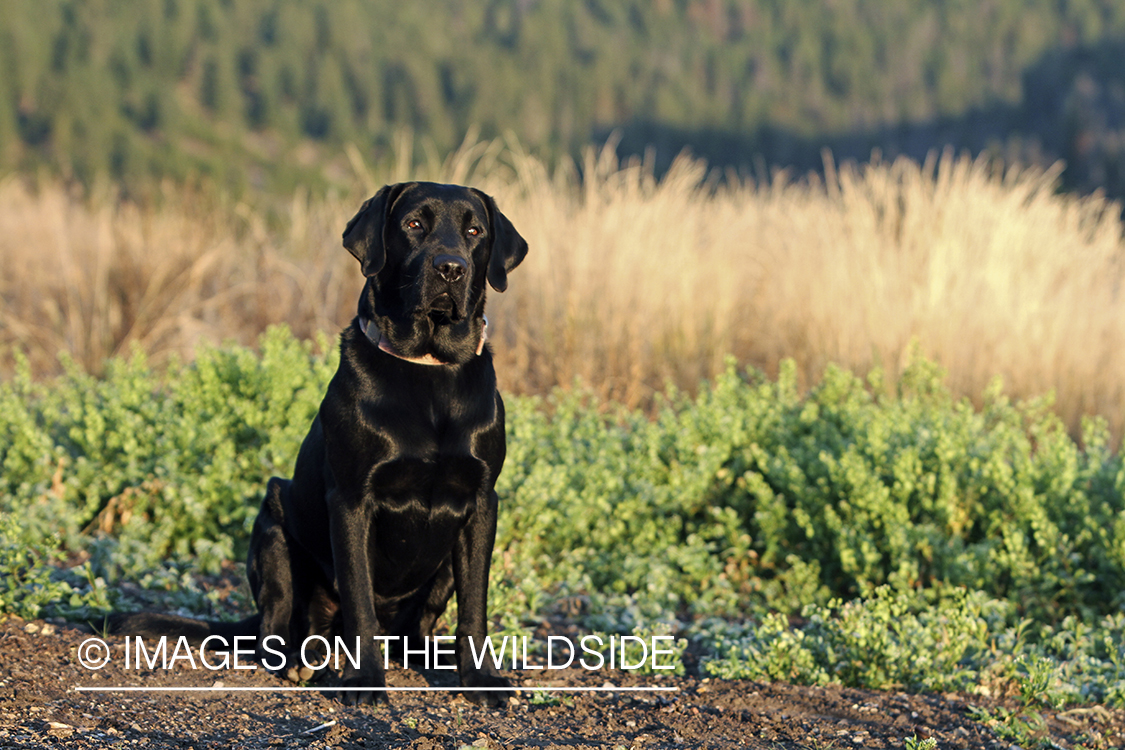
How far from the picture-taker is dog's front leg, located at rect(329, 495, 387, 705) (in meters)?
2.62

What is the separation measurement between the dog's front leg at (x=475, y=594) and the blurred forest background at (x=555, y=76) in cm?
3873

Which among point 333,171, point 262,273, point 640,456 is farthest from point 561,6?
point 640,456

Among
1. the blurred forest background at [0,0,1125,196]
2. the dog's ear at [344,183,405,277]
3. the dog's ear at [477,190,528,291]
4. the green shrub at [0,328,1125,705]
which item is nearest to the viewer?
the dog's ear at [344,183,405,277]

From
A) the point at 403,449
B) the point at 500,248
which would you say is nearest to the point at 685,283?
the point at 500,248

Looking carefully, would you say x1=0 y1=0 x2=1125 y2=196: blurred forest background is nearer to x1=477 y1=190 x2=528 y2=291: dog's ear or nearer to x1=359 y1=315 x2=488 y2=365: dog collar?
x1=477 y1=190 x2=528 y2=291: dog's ear

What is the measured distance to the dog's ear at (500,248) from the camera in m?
2.86

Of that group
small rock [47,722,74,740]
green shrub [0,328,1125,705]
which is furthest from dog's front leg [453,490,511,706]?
small rock [47,722,74,740]

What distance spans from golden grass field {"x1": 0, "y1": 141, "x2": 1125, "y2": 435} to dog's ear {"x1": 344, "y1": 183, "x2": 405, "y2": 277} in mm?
3674

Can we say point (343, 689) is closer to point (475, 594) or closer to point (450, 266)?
point (475, 594)

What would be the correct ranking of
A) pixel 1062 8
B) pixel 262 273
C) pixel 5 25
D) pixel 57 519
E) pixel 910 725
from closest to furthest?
1. pixel 910 725
2. pixel 57 519
3. pixel 262 273
4. pixel 5 25
5. pixel 1062 8

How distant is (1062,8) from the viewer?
51750mm

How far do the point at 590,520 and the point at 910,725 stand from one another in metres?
1.88

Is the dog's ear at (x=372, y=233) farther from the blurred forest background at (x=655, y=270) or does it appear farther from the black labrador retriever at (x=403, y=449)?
the blurred forest background at (x=655, y=270)

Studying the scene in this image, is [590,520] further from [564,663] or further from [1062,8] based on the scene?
[1062,8]
